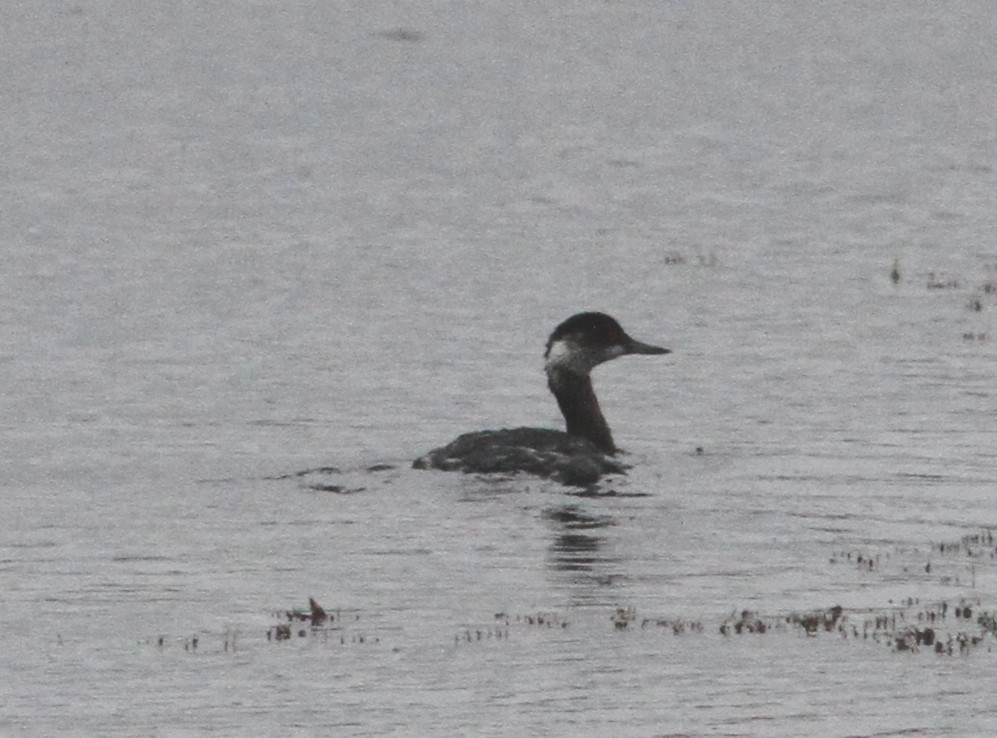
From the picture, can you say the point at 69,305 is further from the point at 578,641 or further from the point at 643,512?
the point at 578,641

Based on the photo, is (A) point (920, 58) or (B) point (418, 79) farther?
(A) point (920, 58)

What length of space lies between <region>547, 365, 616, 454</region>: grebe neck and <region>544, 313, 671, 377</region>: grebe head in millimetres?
43

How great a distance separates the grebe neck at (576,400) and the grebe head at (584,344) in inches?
1.7

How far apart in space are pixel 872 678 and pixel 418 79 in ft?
186

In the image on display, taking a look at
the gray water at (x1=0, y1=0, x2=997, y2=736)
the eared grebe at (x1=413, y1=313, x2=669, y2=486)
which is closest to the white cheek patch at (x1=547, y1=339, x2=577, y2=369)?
the eared grebe at (x1=413, y1=313, x2=669, y2=486)

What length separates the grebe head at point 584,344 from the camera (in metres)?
22.8

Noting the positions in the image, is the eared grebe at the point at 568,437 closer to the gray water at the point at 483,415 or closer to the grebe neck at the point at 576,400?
the grebe neck at the point at 576,400

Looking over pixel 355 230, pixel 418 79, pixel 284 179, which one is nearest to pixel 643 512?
pixel 355 230

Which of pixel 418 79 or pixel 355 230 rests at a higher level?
pixel 418 79

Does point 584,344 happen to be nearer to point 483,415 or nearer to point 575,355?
point 575,355

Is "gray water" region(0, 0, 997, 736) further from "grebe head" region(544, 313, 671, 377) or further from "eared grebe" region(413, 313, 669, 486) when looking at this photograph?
"grebe head" region(544, 313, 671, 377)

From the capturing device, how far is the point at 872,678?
14.0 m

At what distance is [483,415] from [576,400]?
6.29 feet

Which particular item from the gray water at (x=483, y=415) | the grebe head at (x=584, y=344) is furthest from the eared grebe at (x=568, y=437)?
the gray water at (x=483, y=415)
